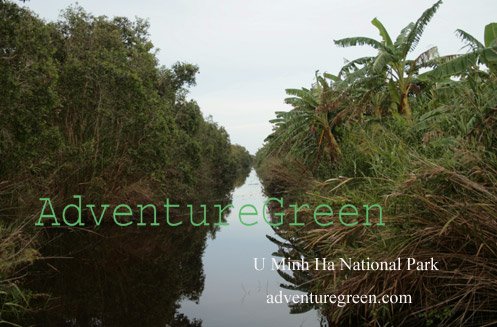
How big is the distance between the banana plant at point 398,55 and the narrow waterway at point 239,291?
6.40m

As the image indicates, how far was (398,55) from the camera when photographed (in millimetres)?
13648

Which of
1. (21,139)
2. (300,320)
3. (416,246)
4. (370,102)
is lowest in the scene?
(300,320)

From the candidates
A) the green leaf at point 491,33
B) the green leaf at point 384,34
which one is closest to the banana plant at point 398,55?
the green leaf at point 384,34

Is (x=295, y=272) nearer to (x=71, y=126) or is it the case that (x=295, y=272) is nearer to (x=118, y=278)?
(x=118, y=278)

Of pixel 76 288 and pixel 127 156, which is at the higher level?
→ pixel 127 156

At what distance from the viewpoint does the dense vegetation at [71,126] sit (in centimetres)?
885

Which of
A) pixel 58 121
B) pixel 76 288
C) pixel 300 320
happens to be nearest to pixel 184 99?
pixel 58 121

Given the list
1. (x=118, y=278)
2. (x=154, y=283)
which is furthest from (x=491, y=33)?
(x=118, y=278)

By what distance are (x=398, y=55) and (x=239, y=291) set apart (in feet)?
32.1

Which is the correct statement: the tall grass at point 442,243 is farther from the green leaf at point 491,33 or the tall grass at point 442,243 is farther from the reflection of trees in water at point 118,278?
the green leaf at point 491,33

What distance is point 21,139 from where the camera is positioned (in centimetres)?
930

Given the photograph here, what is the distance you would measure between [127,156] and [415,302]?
12.3 meters

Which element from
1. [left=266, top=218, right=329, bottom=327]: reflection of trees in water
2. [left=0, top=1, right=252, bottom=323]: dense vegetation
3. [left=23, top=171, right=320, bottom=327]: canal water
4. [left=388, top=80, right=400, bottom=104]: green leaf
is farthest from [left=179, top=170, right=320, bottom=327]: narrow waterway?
[left=388, top=80, right=400, bottom=104]: green leaf

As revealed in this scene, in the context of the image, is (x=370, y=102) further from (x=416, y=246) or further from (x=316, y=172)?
(x=416, y=246)
